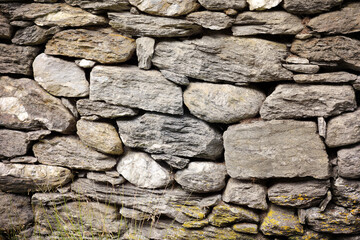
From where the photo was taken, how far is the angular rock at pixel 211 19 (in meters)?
2.82

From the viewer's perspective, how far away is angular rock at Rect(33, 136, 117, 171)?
3.46 meters

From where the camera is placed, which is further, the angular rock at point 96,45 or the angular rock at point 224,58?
the angular rock at point 96,45

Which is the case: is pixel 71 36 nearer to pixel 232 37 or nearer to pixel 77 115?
pixel 77 115

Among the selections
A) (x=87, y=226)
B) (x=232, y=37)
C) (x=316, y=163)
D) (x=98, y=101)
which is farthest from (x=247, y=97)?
(x=87, y=226)

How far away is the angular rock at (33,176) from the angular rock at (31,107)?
0.49 meters

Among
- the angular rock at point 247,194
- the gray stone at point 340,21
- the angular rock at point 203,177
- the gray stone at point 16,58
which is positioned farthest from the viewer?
the gray stone at point 16,58

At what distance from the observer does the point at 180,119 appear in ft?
10.4

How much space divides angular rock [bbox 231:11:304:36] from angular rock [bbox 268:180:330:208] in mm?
1398

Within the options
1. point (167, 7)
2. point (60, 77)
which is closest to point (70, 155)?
point (60, 77)

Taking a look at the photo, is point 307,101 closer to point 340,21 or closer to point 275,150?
point 275,150

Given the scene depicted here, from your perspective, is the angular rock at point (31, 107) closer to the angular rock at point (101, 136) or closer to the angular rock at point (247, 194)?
the angular rock at point (101, 136)

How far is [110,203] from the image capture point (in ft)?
11.8

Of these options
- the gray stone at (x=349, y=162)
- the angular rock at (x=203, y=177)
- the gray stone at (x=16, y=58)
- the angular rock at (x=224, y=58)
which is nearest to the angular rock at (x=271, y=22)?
the angular rock at (x=224, y=58)

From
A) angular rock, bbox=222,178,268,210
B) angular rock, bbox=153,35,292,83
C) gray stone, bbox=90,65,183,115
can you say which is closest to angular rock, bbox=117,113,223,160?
gray stone, bbox=90,65,183,115
